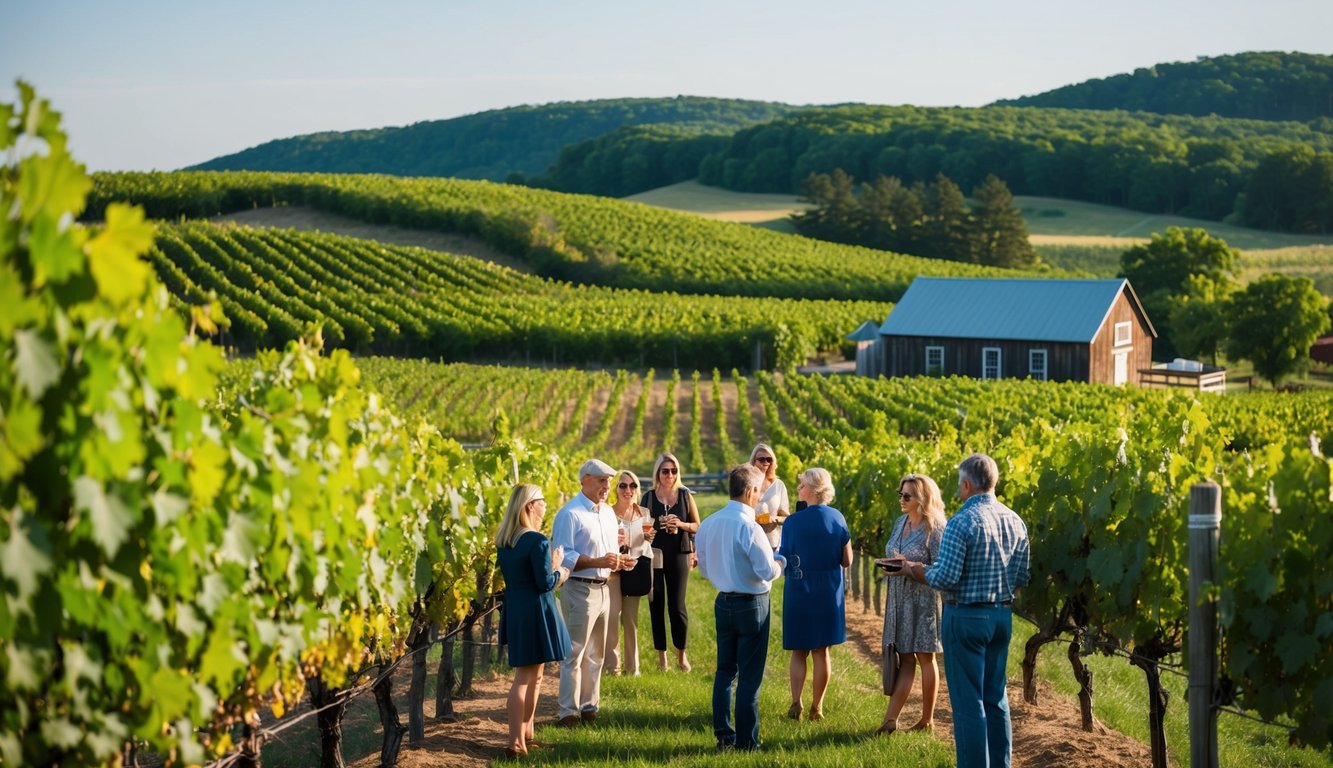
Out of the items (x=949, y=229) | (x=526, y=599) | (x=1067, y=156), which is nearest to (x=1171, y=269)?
(x=949, y=229)

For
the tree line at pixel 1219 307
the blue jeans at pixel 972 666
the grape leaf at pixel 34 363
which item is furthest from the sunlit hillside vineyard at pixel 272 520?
the tree line at pixel 1219 307

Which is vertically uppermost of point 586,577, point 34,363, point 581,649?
point 34,363

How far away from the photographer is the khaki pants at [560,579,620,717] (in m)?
7.59

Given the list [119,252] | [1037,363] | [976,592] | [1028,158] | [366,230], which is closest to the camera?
[119,252]

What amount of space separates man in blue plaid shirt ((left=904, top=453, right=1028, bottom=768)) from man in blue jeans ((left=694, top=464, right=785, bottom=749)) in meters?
1.16

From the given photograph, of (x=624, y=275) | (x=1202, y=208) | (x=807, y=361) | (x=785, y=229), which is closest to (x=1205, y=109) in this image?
(x=1202, y=208)

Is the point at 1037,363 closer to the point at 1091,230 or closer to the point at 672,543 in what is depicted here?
the point at 672,543

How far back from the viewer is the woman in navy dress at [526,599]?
672 cm

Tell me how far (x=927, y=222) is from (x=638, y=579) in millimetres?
78979

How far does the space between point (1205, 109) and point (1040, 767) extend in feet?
549

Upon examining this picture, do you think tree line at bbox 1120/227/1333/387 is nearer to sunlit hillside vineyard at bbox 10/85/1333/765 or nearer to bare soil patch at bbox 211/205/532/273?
bare soil patch at bbox 211/205/532/273

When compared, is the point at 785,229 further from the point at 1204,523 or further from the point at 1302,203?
the point at 1204,523

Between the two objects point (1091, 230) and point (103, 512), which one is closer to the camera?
point (103, 512)

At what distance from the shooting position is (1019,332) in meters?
39.1
